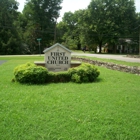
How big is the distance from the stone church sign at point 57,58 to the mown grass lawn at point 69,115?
10.5ft

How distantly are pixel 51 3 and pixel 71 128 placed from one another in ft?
133

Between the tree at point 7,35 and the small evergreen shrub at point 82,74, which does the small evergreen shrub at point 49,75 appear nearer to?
the small evergreen shrub at point 82,74

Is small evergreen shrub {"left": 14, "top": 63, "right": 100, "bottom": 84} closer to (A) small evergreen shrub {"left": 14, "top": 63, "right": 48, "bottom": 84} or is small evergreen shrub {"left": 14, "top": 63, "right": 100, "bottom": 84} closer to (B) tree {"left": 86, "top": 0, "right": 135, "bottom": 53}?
(A) small evergreen shrub {"left": 14, "top": 63, "right": 48, "bottom": 84}

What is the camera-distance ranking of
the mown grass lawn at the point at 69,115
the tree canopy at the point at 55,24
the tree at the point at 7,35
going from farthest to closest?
1. the tree canopy at the point at 55,24
2. the tree at the point at 7,35
3. the mown grass lawn at the point at 69,115

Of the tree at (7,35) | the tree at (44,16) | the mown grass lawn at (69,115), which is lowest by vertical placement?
the mown grass lawn at (69,115)

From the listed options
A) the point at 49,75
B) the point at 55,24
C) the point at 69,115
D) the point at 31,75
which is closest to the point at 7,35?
the point at 55,24

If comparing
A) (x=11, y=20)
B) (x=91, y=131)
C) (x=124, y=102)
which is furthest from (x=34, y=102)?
(x=11, y=20)

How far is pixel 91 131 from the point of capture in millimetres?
2811

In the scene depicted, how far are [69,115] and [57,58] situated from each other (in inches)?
200

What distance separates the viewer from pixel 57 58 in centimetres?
820

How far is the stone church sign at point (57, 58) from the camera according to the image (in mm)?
8117

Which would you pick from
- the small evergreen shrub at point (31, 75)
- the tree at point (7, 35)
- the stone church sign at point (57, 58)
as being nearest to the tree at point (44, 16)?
the tree at point (7, 35)

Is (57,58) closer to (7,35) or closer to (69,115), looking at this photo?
(69,115)

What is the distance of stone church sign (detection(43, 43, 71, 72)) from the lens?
26.6 feet
